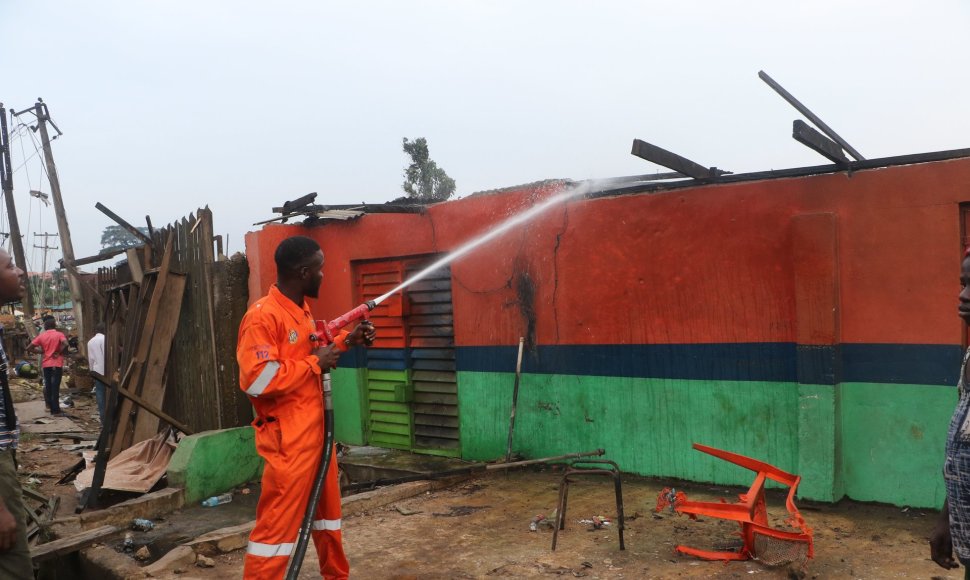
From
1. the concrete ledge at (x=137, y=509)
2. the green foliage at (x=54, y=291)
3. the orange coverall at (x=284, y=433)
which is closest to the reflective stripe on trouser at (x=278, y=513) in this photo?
the orange coverall at (x=284, y=433)

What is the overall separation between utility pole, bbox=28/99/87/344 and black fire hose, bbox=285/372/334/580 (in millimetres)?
16542

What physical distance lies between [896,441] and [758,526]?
194cm

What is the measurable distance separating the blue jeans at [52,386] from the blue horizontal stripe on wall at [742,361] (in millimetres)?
10117

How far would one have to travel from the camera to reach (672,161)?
573 centimetres

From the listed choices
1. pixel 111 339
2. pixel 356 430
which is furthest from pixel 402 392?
pixel 111 339

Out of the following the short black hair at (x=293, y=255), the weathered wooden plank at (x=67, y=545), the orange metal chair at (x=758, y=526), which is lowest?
the weathered wooden plank at (x=67, y=545)

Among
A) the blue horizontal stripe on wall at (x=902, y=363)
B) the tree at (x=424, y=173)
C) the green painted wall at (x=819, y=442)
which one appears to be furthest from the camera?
the tree at (x=424, y=173)

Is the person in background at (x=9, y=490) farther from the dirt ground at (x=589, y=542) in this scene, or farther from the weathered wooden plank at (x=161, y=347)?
the weathered wooden plank at (x=161, y=347)

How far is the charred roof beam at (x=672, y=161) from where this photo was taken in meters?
5.44

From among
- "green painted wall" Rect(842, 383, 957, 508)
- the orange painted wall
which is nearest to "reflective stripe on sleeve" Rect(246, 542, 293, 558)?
the orange painted wall

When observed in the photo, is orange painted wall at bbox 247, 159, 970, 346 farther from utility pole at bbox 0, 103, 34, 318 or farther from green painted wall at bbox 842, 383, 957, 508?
utility pole at bbox 0, 103, 34, 318

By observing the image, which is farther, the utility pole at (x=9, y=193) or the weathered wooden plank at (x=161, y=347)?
the utility pole at (x=9, y=193)

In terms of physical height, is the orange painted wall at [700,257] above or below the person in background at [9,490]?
above

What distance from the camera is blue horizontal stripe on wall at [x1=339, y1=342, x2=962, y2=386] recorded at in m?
5.29
